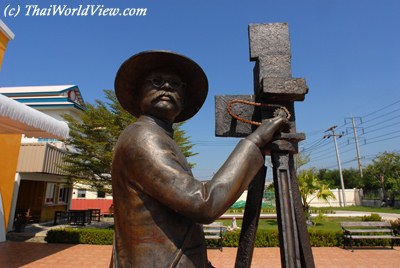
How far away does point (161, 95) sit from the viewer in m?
1.41

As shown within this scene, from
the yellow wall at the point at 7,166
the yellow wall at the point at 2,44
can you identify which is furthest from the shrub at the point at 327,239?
the yellow wall at the point at 2,44

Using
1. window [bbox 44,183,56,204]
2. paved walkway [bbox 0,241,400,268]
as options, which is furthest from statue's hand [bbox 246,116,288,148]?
window [bbox 44,183,56,204]

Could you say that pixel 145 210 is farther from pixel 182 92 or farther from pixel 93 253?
pixel 93 253

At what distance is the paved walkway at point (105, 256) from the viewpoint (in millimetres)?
7297

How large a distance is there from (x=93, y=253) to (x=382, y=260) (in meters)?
8.72

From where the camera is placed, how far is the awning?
247 inches

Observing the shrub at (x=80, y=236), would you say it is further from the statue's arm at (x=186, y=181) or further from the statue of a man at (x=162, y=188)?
the statue's arm at (x=186, y=181)

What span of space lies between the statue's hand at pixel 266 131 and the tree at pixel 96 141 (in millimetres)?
12634

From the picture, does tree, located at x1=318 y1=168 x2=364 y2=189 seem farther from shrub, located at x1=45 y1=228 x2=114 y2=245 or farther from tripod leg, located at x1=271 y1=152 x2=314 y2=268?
tripod leg, located at x1=271 y1=152 x2=314 y2=268

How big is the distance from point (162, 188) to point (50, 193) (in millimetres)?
18809

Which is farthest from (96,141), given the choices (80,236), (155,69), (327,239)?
(155,69)

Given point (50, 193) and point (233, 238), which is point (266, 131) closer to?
point (233, 238)

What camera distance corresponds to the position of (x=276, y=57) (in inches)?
63.1

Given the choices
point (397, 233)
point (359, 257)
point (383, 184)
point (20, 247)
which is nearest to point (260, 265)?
point (359, 257)
